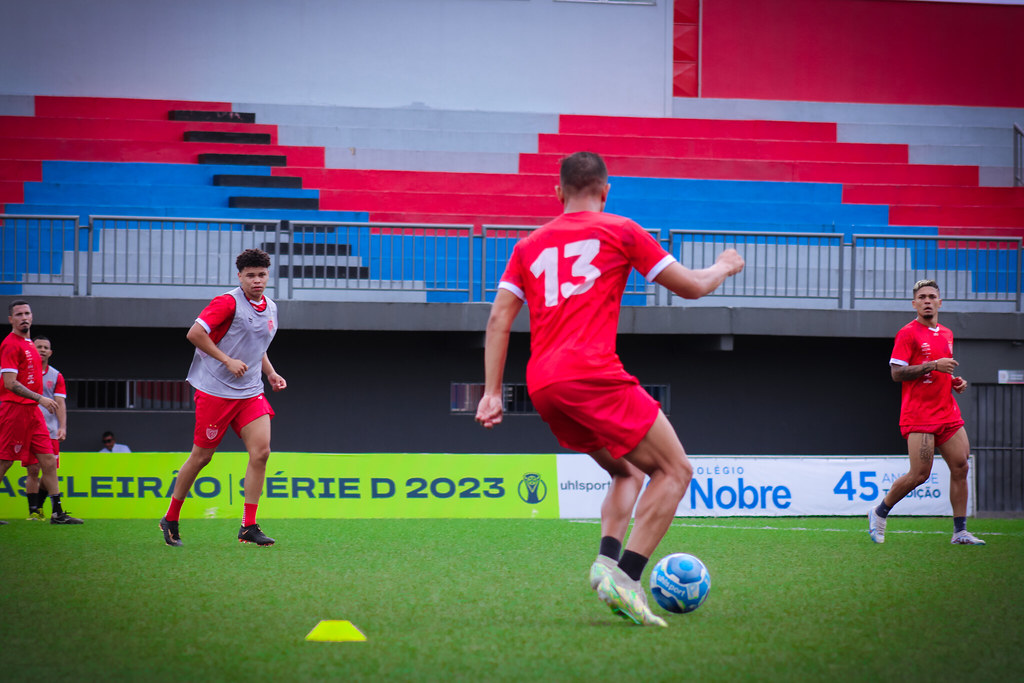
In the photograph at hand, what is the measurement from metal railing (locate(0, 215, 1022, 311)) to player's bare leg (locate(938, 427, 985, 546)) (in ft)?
17.6

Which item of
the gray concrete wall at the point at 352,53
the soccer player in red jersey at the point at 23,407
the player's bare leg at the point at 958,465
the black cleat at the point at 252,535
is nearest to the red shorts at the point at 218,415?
the black cleat at the point at 252,535

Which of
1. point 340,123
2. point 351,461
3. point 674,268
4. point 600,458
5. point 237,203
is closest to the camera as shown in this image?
point 674,268

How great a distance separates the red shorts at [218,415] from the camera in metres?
7.54

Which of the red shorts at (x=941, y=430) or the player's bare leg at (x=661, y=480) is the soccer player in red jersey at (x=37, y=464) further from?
the red shorts at (x=941, y=430)

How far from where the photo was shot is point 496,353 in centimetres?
454

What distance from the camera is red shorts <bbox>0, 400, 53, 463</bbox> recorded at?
9.70 meters

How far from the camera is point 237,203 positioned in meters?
16.2

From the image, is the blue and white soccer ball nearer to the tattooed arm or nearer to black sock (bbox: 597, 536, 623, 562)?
black sock (bbox: 597, 536, 623, 562)

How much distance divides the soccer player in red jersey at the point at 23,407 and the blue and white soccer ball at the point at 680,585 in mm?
6760

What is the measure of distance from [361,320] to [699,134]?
30.0 feet

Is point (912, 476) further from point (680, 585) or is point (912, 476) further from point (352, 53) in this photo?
point (352, 53)

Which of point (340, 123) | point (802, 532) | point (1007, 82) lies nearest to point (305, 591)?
point (802, 532)

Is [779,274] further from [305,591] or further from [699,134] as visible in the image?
[305,591]

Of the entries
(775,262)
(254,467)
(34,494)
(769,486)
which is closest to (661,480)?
(254,467)
